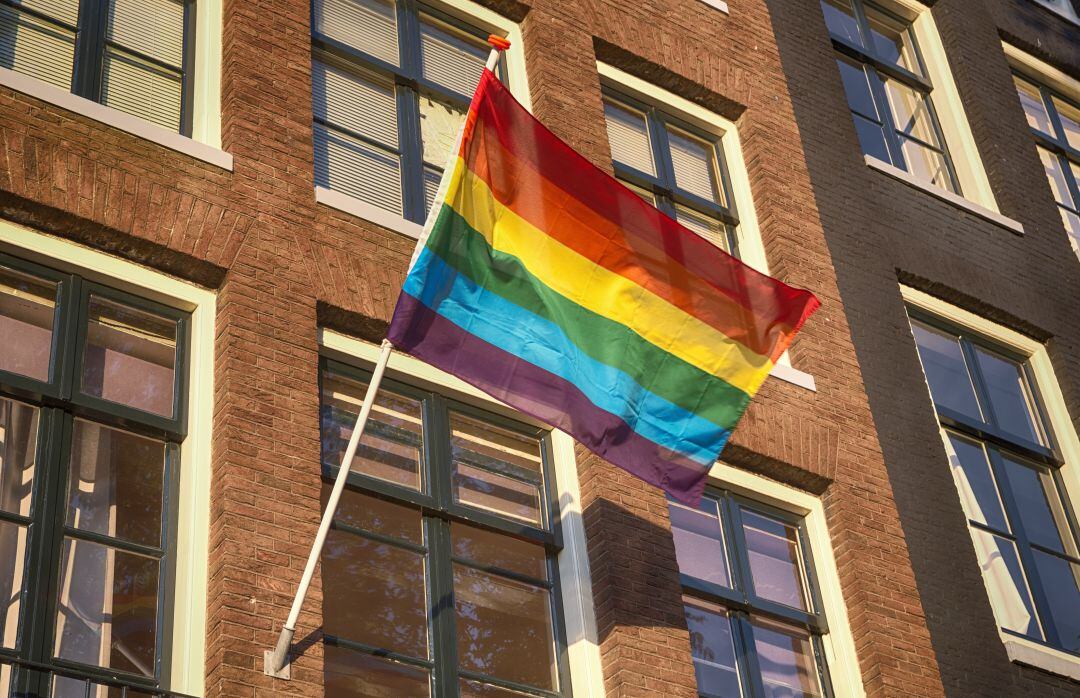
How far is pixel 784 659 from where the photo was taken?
11.3 meters

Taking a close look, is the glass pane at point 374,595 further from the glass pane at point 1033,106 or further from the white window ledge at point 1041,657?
the glass pane at point 1033,106

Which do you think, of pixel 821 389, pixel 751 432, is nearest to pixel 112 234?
pixel 751 432

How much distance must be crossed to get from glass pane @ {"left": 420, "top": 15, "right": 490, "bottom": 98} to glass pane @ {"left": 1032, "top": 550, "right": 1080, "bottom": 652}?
6457 millimetres

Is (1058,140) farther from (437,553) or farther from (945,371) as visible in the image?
(437,553)

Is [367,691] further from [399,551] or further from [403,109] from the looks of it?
[403,109]

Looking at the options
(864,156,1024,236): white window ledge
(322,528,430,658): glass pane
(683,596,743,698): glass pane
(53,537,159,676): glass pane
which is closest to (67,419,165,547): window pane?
(53,537,159,676): glass pane

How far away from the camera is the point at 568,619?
10188mm

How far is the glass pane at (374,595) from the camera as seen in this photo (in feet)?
30.0

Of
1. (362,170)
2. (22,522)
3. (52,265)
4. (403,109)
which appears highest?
(403,109)

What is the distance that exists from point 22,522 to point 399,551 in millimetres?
2408

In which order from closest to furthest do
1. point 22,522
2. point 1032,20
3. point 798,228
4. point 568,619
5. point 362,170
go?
1. point 22,522
2. point 568,619
3. point 362,170
4. point 798,228
5. point 1032,20

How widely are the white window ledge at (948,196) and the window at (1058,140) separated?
1.61 meters

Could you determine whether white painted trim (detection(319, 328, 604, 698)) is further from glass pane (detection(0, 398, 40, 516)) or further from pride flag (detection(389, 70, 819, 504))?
glass pane (detection(0, 398, 40, 516))

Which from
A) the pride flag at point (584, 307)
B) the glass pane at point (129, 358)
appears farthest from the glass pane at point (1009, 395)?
the glass pane at point (129, 358)
